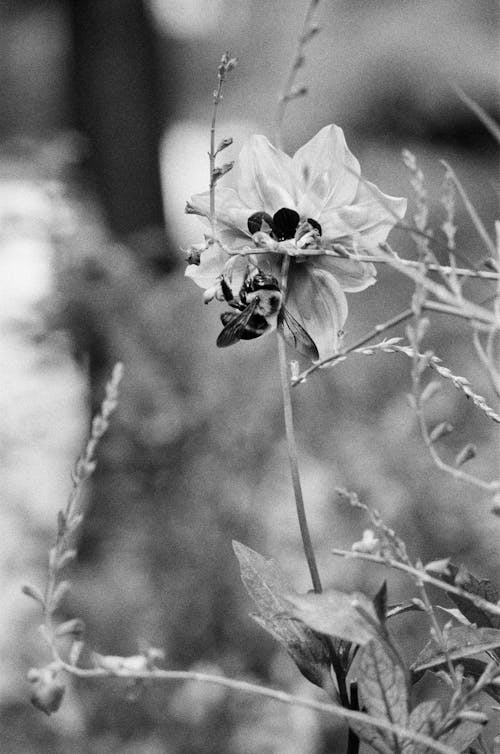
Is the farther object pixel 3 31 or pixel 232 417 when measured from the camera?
pixel 3 31

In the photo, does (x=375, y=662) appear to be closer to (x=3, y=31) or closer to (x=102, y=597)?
(x=102, y=597)

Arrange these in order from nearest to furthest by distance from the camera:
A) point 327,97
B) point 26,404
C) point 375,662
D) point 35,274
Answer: point 375,662 → point 26,404 → point 35,274 → point 327,97

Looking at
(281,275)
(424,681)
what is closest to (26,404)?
(424,681)

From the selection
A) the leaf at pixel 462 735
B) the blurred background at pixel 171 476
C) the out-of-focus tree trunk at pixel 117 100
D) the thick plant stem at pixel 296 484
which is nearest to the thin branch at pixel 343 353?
the thick plant stem at pixel 296 484

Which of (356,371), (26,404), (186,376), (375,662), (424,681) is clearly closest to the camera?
(375,662)

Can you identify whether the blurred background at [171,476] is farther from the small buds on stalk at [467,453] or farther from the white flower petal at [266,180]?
the small buds on stalk at [467,453]

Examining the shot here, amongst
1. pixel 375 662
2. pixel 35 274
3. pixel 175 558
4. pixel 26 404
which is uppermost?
pixel 375 662
